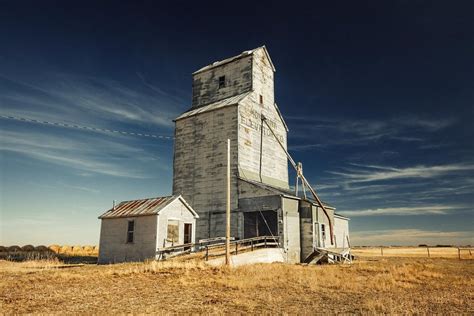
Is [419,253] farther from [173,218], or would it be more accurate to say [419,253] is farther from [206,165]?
[173,218]

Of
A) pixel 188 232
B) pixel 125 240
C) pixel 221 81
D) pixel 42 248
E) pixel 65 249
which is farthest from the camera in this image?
pixel 65 249

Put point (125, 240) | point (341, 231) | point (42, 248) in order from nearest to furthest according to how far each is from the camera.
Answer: point (125, 240)
point (341, 231)
point (42, 248)

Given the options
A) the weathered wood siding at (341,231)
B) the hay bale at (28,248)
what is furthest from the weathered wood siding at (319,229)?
the hay bale at (28,248)

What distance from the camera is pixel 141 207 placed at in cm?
2367

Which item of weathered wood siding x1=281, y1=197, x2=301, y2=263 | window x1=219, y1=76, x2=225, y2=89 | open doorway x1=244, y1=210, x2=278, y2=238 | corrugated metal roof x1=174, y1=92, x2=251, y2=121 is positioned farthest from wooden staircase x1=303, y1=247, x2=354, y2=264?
window x1=219, y1=76, x2=225, y2=89

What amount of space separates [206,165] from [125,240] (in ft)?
29.0

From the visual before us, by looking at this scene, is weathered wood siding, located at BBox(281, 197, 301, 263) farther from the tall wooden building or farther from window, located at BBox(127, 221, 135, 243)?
window, located at BBox(127, 221, 135, 243)

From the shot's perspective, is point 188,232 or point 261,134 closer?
point 188,232

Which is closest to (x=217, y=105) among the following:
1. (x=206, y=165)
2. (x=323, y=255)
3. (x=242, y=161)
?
(x=206, y=165)

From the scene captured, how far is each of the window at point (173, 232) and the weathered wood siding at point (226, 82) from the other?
1399 cm

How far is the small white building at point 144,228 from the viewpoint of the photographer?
21.8 m

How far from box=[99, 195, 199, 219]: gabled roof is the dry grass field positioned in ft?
19.3

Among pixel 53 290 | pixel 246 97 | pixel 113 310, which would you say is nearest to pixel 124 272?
pixel 53 290

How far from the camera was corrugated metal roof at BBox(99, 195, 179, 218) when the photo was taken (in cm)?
2242
